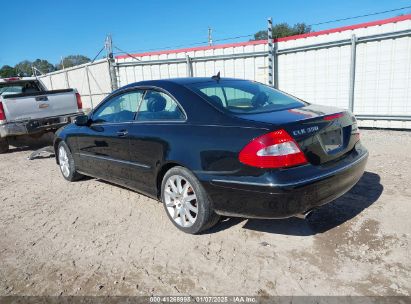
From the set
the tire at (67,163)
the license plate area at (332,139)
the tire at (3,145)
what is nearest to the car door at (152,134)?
the license plate area at (332,139)

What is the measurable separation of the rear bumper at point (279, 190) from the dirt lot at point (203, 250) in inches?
17.7

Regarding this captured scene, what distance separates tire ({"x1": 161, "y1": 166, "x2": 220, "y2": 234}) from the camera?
126 inches

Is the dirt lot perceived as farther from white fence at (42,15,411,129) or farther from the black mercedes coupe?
white fence at (42,15,411,129)

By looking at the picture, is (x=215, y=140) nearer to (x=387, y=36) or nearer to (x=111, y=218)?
(x=111, y=218)

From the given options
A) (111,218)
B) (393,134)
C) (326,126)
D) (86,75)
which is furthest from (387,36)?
(86,75)

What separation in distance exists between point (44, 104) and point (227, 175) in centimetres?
648

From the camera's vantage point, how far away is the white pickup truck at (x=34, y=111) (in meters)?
7.62

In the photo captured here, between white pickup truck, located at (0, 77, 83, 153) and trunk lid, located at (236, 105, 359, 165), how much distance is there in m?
6.28

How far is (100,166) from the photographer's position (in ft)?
15.1

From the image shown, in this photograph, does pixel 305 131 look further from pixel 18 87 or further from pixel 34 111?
pixel 18 87

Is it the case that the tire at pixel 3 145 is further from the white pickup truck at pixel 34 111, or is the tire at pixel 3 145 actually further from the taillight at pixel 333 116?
the taillight at pixel 333 116

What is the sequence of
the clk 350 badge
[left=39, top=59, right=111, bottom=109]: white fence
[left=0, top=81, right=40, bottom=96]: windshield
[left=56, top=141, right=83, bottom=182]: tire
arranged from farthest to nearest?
[left=39, top=59, right=111, bottom=109]: white fence < [left=0, top=81, right=40, bottom=96]: windshield < [left=56, top=141, right=83, bottom=182]: tire < the clk 350 badge

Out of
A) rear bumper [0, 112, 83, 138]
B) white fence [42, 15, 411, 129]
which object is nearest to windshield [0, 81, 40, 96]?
rear bumper [0, 112, 83, 138]

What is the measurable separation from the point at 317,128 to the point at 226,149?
779 millimetres
